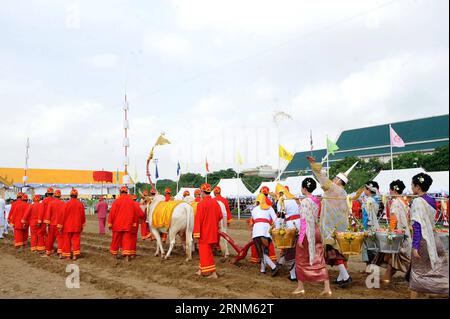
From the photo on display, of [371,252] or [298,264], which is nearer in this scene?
[298,264]

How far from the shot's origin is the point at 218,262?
982 cm

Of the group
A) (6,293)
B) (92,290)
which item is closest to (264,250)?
(92,290)

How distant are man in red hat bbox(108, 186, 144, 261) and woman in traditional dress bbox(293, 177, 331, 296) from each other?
5284mm

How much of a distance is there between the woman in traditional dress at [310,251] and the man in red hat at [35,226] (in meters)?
9.04

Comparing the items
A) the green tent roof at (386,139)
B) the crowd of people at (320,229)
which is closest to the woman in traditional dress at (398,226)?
the crowd of people at (320,229)

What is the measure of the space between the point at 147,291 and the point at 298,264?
265 cm

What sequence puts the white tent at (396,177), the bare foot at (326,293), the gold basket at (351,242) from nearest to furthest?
the bare foot at (326,293)
the gold basket at (351,242)
the white tent at (396,177)

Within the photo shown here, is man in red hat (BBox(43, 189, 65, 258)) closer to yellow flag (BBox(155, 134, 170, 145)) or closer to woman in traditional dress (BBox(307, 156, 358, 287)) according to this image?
yellow flag (BBox(155, 134, 170, 145))

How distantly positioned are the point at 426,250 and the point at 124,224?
719 centimetres

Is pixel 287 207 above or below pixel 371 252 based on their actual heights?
above

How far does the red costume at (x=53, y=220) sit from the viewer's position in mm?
11086

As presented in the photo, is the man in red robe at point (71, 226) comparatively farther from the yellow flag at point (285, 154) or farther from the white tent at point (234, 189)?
the white tent at point (234, 189)
